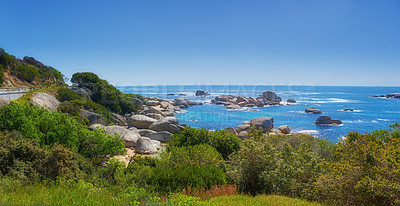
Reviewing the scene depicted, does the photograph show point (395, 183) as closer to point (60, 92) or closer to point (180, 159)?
point (180, 159)

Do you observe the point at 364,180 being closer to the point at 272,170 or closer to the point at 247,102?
the point at 272,170

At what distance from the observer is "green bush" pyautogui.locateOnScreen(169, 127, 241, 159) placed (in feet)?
53.2

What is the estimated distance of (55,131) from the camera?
1256 centimetres

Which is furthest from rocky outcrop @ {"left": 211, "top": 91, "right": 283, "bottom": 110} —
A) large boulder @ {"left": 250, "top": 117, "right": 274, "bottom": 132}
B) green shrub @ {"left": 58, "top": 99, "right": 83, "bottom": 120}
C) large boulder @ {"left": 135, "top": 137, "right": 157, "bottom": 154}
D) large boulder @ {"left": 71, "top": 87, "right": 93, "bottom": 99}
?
large boulder @ {"left": 135, "top": 137, "right": 157, "bottom": 154}

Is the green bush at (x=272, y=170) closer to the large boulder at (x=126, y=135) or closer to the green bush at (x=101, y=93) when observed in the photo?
the large boulder at (x=126, y=135)

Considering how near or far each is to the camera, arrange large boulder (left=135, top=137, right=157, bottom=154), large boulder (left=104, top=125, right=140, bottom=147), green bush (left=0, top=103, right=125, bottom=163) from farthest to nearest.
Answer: large boulder (left=104, top=125, right=140, bottom=147)
large boulder (left=135, top=137, right=157, bottom=154)
green bush (left=0, top=103, right=125, bottom=163)

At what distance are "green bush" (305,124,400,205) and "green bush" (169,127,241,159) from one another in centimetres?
764

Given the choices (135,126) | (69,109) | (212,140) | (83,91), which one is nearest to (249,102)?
(135,126)

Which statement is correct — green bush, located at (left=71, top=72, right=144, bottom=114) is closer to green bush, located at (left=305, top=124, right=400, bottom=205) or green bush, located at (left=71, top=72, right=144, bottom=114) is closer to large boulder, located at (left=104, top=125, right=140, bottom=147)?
large boulder, located at (left=104, top=125, right=140, bottom=147)

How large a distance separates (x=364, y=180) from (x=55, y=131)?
562 inches

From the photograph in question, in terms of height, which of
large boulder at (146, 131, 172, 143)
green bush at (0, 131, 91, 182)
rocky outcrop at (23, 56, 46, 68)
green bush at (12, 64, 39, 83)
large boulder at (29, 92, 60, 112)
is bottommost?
large boulder at (146, 131, 172, 143)

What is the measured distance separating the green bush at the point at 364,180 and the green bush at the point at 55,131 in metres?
11.2

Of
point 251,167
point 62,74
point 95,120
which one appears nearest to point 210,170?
point 251,167

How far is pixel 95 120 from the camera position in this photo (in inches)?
1095
